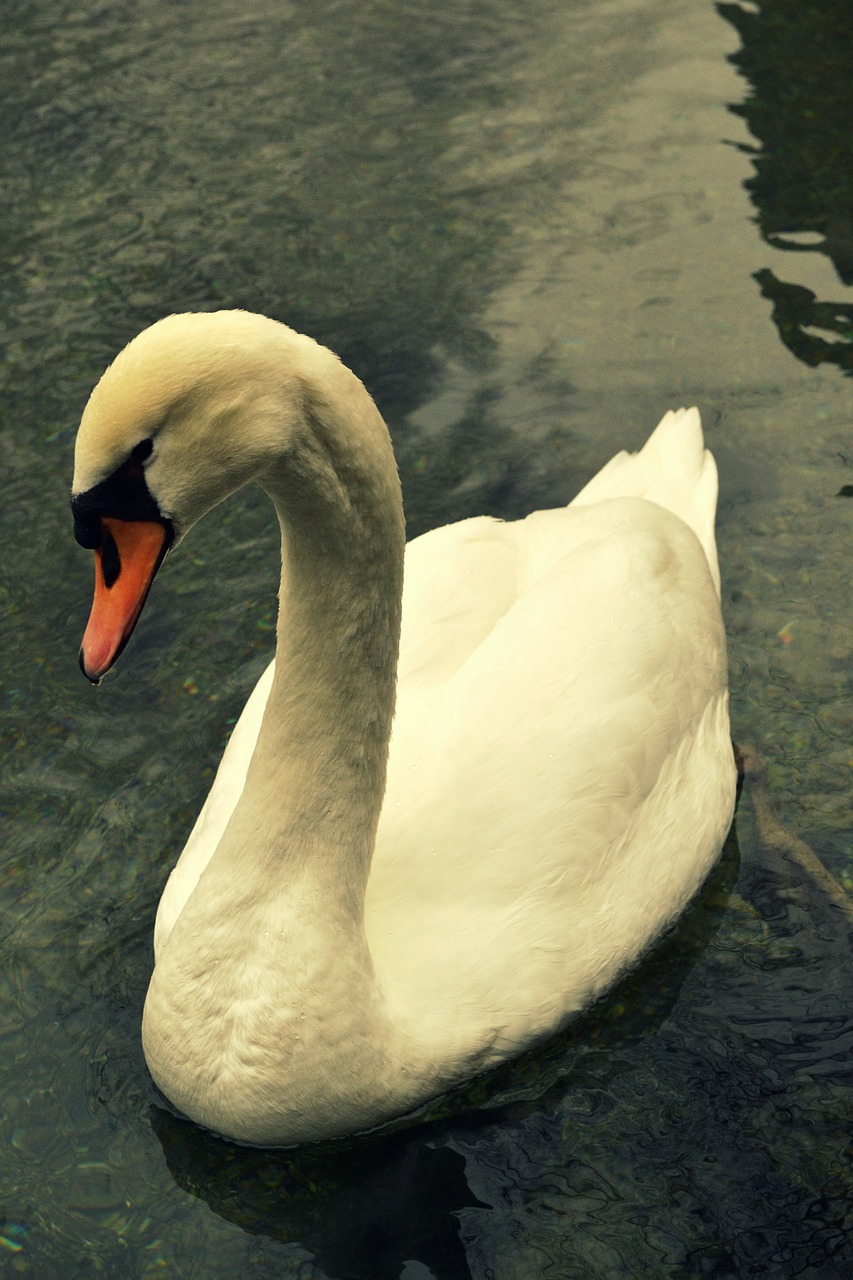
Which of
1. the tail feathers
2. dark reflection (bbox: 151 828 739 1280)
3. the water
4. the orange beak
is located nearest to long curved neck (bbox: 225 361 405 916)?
the orange beak

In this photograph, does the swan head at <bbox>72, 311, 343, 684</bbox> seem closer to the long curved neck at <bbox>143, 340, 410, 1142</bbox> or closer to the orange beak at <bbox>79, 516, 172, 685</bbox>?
the orange beak at <bbox>79, 516, 172, 685</bbox>

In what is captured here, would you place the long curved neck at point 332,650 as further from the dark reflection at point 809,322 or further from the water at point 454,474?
the dark reflection at point 809,322

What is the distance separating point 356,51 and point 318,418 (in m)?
6.82

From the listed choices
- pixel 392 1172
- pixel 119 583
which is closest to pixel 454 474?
pixel 392 1172

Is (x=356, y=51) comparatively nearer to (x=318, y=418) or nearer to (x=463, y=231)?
(x=463, y=231)

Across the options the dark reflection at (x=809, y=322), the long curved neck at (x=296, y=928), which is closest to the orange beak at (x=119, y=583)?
the long curved neck at (x=296, y=928)

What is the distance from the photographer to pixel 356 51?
9273 millimetres

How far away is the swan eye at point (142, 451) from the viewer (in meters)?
3.04

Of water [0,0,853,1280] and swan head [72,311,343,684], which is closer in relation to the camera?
swan head [72,311,343,684]

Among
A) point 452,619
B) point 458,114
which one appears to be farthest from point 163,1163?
point 458,114

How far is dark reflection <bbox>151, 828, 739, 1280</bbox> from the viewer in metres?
4.03

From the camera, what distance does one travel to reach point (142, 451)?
306 centimetres

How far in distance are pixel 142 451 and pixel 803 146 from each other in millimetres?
6272

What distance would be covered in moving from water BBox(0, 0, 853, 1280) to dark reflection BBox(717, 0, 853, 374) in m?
0.02
